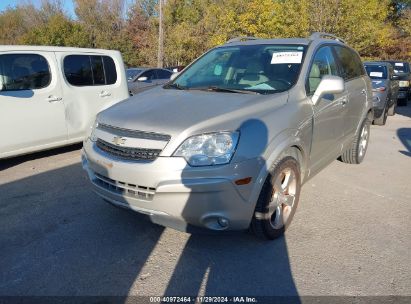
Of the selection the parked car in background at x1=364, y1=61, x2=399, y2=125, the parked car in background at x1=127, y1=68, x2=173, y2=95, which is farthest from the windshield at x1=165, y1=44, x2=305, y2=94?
the parked car in background at x1=127, y1=68, x2=173, y2=95

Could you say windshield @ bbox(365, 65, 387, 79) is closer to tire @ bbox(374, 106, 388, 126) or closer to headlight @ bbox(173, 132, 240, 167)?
tire @ bbox(374, 106, 388, 126)

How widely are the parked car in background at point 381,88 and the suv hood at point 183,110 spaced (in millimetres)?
6406

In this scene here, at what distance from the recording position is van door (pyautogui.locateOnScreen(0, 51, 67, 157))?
516 centimetres

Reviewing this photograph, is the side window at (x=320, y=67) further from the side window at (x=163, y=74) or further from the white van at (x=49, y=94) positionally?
the side window at (x=163, y=74)

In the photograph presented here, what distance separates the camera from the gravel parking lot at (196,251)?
2.73 metres

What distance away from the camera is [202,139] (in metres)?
2.75

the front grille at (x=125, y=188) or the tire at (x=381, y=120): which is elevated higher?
the front grille at (x=125, y=188)

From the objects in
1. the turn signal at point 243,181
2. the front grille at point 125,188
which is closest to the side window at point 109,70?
the front grille at point 125,188

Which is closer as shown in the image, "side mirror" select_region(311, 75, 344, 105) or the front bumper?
the front bumper

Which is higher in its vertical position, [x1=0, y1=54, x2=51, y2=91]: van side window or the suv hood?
the suv hood

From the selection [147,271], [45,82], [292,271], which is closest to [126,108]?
[147,271]

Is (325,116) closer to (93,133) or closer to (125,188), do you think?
(125,188)

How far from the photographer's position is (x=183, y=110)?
3.08 m

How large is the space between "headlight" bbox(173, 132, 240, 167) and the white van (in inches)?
141
